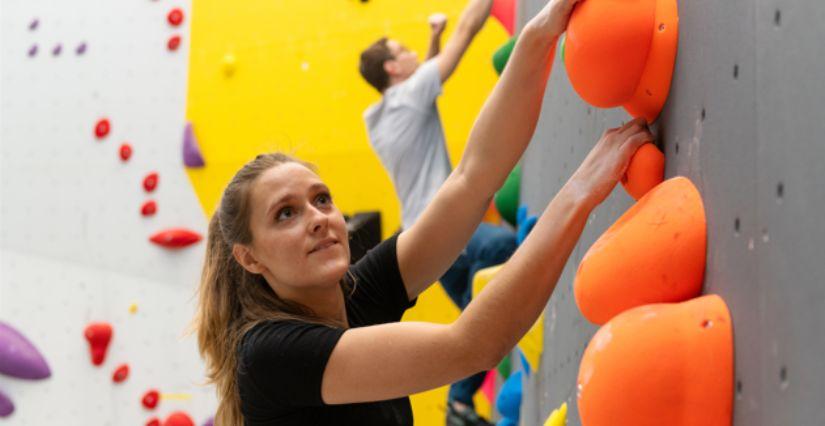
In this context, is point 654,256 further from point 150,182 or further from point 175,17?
point 175,17

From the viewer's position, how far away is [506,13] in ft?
10.3

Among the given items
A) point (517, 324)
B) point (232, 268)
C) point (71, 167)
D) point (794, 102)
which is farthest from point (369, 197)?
point (794, 102)

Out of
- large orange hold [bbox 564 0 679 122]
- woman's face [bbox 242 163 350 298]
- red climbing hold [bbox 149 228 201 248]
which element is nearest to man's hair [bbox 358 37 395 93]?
red climbing hold [bbox 149 228 201 248]

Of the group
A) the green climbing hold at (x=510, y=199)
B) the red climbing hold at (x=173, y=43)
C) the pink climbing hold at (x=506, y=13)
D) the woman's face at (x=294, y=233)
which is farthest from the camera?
the red climbing hold at (x=173, y=43)

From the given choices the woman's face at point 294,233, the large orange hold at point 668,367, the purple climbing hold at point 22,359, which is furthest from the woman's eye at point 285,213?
the purple climbing hold at point 22,359

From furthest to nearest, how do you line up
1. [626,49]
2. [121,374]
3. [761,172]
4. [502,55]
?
[121,374], [502,55], [626,49], [761,172]

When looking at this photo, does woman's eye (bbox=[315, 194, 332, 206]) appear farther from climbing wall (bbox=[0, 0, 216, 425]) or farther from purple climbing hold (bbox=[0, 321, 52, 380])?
purple climbing hold (bbox=[0, 321, 52, 380])

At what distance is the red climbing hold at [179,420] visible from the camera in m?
3.17

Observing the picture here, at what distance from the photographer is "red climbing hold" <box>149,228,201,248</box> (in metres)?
3.23

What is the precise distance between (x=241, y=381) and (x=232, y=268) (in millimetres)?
200

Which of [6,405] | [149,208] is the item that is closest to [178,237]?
[149,208]

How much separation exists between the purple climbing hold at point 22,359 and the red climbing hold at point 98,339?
0.19 metres

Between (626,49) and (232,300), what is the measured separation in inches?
24.9

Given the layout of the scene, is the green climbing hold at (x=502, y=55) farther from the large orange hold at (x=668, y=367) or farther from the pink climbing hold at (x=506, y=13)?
the large orange hold at (x=668, y=367)
